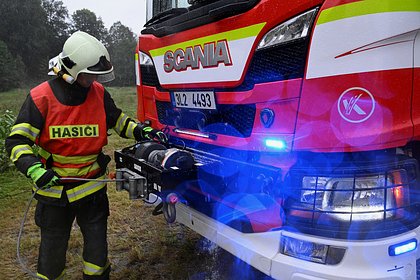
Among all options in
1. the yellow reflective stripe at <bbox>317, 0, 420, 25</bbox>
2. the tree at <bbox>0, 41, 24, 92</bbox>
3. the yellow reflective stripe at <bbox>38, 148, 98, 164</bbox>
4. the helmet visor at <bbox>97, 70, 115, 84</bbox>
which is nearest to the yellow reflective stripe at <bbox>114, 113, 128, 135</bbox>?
the helmet visor at <bbox>97, 70, 115, 84</bbox>

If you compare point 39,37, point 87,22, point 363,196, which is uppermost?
point 87,22

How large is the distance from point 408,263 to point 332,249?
415mm

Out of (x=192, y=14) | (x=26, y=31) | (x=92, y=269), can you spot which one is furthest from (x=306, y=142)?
(x=26, y=31)

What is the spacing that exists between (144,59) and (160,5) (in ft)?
2.42

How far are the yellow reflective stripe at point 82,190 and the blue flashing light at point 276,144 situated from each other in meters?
1.38

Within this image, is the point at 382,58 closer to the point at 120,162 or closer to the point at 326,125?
the point at 326,125

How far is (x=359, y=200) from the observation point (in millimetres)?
1982

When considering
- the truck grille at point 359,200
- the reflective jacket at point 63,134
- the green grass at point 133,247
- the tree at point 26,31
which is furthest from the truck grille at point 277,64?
the tree at point 26,31

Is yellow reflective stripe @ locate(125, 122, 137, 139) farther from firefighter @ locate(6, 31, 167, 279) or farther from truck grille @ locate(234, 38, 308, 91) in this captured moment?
truck grille @ locate(234, 38, 308, 91)

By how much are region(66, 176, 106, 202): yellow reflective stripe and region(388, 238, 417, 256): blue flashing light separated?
2021 mm

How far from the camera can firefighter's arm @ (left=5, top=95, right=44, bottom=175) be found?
243 centimetres

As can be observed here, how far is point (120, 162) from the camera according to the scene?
312cm

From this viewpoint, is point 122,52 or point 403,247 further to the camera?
point 122,52

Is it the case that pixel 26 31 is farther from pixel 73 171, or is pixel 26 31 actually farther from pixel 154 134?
pixel 73 171
